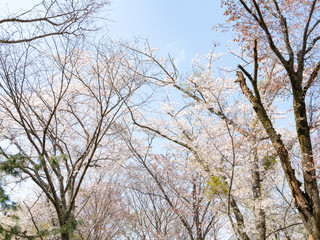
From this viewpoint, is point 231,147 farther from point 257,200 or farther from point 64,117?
point 64,117

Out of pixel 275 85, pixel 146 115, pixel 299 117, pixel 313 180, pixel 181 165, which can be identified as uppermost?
pixel 146 115

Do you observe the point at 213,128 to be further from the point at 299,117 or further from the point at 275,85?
the point at 299,117

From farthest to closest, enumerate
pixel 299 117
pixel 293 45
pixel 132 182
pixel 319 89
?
pixel 132 182 < pixel 319 89 < pixel 293 45 < pixel 299 117

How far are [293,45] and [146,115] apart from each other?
5.72m

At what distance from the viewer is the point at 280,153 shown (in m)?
4.05

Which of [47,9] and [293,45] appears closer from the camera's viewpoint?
[47,9]

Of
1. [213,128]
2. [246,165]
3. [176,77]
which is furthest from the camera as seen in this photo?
[213,128]

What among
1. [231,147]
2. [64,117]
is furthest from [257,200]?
[64,117]

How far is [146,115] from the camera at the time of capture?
975cm

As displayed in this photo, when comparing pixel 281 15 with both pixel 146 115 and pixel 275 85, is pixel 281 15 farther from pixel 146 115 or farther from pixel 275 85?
pixel 146 115

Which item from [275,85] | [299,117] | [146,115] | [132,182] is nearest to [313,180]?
[299,117]

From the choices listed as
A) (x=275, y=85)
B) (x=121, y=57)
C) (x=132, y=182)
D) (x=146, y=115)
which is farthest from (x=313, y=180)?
(x=132, y=182)

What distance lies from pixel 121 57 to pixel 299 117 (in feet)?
14.2

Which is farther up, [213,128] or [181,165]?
[213,128]
